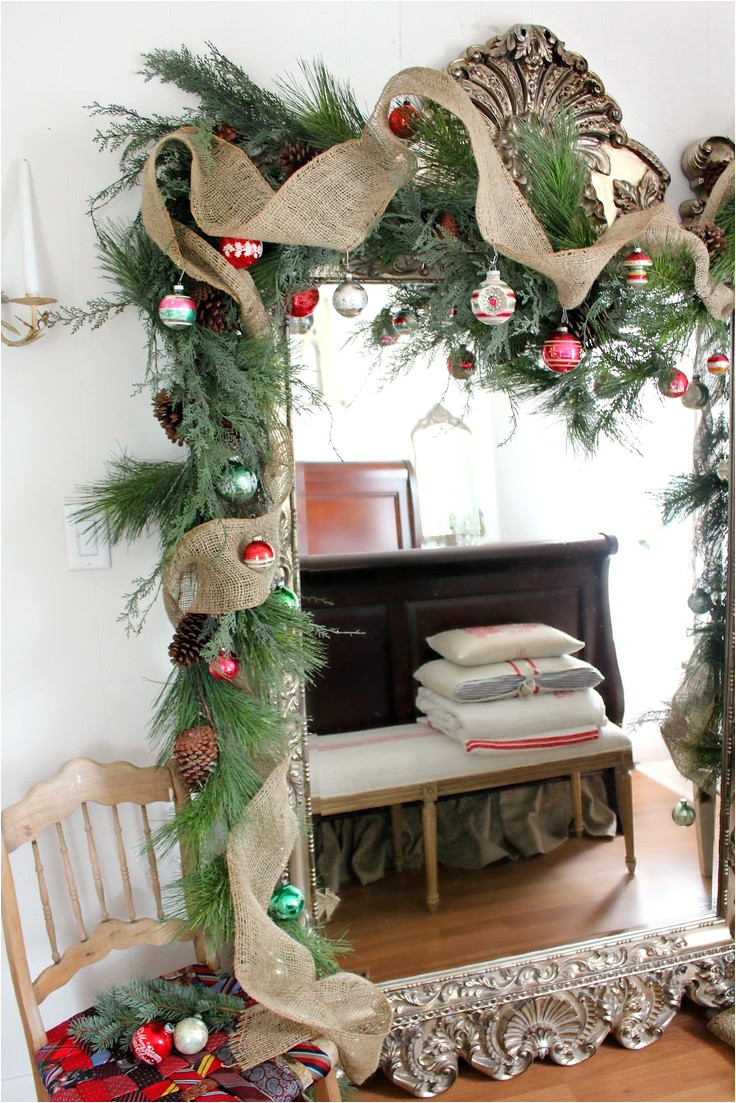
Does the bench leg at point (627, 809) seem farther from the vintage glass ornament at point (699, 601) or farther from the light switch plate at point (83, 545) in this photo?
the light switch plate at point (83, 545)

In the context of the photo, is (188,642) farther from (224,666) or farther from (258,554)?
(258,554)

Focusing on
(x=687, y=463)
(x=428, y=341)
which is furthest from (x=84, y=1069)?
(x=687, y=463)

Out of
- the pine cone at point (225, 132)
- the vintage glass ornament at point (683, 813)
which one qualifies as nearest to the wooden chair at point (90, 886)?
the vintage glass ornament at point (683, 813)

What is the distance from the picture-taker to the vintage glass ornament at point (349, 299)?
143 cm

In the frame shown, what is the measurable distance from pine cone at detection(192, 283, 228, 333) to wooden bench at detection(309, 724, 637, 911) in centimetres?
73

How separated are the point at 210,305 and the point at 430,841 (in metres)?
1.02

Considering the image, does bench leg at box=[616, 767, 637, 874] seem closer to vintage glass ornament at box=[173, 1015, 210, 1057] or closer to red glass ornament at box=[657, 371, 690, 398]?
red glass ornament at box=[657, 371, 690, 398]

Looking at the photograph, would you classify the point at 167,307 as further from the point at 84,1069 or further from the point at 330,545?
the point at 84,1069

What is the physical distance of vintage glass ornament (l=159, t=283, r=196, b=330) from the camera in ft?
4.11

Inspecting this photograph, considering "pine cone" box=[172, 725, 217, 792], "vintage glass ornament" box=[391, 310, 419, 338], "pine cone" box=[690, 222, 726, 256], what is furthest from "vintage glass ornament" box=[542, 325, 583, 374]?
"pine cone" box=[172, 725, 217, 792]

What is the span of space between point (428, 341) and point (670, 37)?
80 centimetres

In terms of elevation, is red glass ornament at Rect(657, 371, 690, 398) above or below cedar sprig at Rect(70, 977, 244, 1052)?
above

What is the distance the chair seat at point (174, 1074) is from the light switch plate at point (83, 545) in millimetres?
709

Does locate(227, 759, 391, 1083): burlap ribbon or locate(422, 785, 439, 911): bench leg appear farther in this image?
locate(422, 785, 439, 911): bench leg
